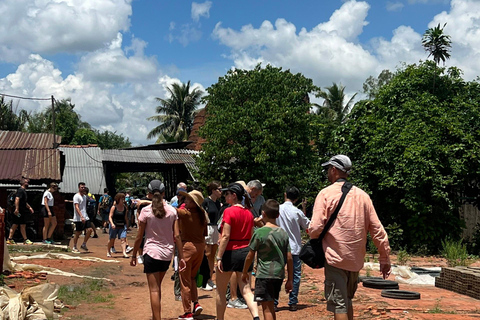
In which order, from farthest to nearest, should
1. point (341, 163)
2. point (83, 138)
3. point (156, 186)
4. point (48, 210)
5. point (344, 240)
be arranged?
point (83, 138)
point (48, 210)
point (156, 186)
point (341, 163)
point (344, 240)

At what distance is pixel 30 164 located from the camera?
18.0 m

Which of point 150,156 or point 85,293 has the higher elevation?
point 150,156

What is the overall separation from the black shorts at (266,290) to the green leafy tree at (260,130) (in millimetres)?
17116

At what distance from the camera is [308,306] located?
847 centimetres

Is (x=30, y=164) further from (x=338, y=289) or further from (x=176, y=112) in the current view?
(x=176, y=112)

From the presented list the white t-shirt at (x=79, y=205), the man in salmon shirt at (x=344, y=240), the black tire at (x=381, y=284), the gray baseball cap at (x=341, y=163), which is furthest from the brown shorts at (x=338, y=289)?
the white t-shirt at (x=79, y=205)

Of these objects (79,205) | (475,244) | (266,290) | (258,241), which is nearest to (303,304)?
(266,290)

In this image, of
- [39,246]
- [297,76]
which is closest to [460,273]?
[39,246]

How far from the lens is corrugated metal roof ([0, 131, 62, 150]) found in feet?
66.2

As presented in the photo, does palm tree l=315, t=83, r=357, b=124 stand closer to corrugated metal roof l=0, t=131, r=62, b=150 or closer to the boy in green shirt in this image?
corrugated metal roof l=0, t=131, r=62, b=150

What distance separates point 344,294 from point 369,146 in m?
14.0

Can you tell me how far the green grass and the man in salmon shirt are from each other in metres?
4.76

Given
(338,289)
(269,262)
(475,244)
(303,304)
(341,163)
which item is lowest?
(303,304)

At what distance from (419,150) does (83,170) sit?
18055 mm
